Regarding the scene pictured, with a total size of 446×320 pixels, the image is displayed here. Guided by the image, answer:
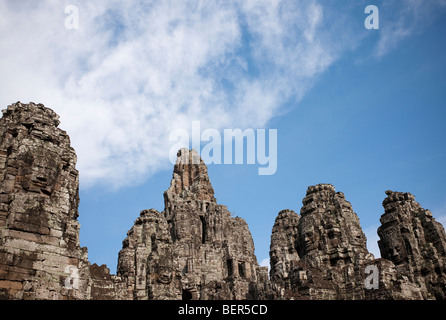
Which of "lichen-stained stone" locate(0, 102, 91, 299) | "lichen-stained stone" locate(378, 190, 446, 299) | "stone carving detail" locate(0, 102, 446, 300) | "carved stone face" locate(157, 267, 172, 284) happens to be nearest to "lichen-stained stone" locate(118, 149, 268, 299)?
"carved stone face" locate(157, 267, 172, 284)

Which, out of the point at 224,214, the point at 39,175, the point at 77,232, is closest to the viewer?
the point at 39,175

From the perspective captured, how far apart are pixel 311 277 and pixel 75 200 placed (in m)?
16.9

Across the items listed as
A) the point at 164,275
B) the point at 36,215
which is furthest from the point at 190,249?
the point at 36,215

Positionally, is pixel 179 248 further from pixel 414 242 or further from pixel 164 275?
pixel 414 242

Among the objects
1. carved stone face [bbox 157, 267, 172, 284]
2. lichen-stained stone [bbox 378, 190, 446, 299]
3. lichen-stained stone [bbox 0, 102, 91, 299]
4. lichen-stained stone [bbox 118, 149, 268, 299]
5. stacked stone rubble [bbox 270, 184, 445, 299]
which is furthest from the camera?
lichen-stained stone [bbox 118, 149, 268, 299]

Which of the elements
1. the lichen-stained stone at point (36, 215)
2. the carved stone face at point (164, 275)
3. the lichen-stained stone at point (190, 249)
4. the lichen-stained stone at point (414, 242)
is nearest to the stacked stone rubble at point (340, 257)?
the lichen-stained stone at point (414, 242)

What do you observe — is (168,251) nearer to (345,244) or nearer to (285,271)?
(285,271)

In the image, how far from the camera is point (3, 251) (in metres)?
13.1

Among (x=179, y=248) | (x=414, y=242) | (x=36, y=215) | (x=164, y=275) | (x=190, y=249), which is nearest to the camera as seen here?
(x=36, y=215)

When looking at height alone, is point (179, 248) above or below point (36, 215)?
above

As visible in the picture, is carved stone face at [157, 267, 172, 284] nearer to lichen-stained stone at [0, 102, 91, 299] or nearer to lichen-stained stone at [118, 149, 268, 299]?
lichen-stained stone at [118, 149, 268, 299]

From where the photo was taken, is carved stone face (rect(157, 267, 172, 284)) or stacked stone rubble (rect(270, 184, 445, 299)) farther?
carved stone face (rect(157, 267, 172, 284))

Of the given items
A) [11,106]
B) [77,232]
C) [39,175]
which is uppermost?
[11,106]
